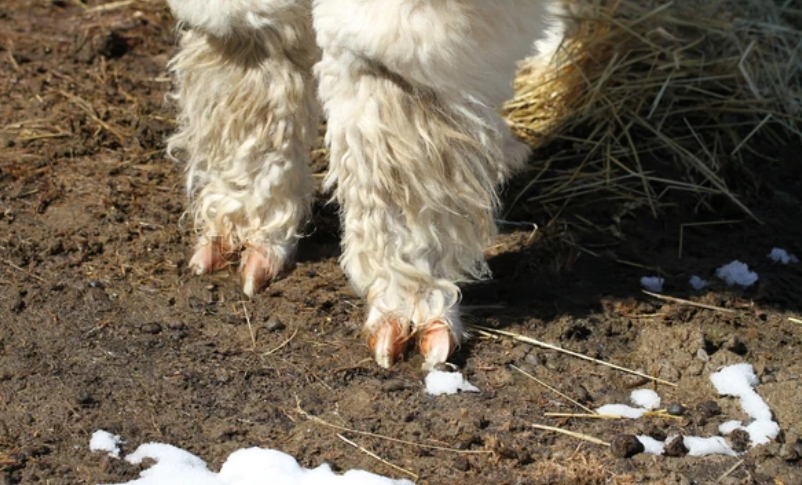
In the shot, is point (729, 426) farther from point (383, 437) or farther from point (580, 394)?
point (383, 437)

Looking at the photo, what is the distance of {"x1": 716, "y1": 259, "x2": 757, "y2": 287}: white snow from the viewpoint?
3.80 metres

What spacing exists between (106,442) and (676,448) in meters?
1.46

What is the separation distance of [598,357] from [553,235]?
692mm

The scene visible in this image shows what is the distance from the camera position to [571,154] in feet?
15.1

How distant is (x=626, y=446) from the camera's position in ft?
9.56

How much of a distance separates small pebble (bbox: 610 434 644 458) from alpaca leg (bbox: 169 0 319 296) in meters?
1.29

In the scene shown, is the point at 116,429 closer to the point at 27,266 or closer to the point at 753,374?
the point at 27,266

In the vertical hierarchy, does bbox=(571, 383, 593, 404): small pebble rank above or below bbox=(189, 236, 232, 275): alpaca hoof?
above

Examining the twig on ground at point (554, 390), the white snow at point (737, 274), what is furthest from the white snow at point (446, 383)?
the white snow at point (737, 274)

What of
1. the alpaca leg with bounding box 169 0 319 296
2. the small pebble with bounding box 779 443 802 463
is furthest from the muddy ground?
the alpaca leg with bounding box 169 0 319 296

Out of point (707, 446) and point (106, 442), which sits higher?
point (707, 446)

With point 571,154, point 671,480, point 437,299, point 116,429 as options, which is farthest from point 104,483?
point 571,154

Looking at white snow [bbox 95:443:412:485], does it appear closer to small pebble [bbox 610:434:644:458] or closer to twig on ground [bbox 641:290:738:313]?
small pebble [bbox 610:434:644:458]

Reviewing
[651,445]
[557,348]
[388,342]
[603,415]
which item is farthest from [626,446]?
[388,342]
